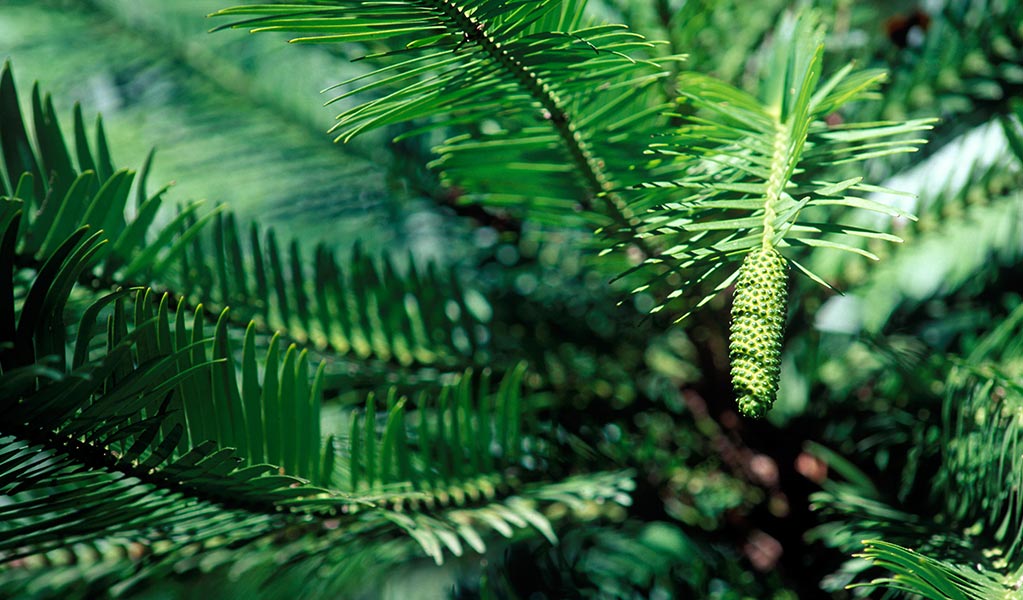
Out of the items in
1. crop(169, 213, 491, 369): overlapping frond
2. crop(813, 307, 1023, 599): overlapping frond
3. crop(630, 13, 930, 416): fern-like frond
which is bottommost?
crop(813, 307, 1023, 599): overlapping frond

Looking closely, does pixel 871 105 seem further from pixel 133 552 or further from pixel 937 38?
pixel 133 552

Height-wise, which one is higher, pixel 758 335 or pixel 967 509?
pixel 758 335

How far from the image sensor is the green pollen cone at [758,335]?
223 mm

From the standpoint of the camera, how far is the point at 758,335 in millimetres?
227

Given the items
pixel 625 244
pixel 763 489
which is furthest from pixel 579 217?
pixel 763 489

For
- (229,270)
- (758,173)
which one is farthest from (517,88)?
(229,270)

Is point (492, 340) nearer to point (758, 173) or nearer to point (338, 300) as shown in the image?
point (338, 300)

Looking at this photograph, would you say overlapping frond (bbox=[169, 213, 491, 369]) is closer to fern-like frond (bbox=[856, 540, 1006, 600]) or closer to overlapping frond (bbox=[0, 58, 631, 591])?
overlapping frond (bbox=[0, 58, 631, 591])

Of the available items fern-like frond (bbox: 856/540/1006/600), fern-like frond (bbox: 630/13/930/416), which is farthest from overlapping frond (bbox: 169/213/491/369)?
fern-like frond (bbox: 856/540/1006/600)

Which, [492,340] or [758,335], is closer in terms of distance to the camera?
[758,335]

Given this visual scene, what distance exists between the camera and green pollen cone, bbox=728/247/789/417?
223 mm

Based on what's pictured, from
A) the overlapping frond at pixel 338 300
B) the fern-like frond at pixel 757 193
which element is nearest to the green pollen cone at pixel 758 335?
the fern-like frond at pixel 757 193

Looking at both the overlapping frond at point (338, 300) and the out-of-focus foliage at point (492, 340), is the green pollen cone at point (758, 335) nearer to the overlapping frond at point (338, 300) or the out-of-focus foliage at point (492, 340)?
the out-of-focus foliage at point (492, 340)

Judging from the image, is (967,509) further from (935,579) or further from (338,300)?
(338,300)
